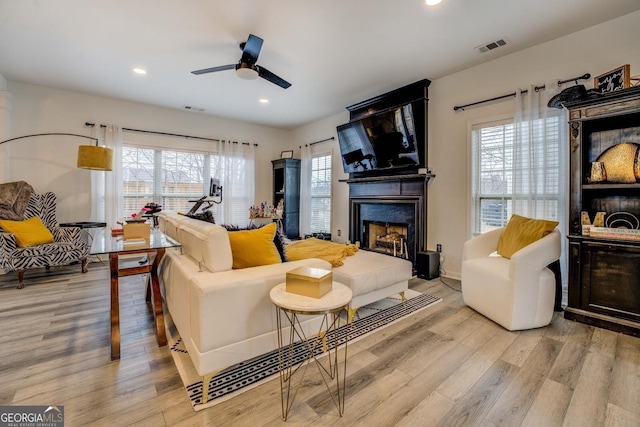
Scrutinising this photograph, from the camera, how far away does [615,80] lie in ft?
7.29

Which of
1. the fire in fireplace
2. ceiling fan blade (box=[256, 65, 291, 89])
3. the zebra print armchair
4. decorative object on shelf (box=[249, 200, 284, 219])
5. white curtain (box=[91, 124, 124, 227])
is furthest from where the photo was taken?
decorative object on shelf (box=[249, 200, 284, 219])

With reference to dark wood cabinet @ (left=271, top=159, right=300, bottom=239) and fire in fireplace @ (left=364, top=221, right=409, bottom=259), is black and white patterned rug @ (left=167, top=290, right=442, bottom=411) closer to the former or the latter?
fire in fireplace @ (left=364, top=221, right=409, bottom=259)

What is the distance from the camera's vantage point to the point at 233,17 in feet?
8.21

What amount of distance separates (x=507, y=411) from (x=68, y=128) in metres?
6.18

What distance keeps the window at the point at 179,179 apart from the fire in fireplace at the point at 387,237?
2741mm

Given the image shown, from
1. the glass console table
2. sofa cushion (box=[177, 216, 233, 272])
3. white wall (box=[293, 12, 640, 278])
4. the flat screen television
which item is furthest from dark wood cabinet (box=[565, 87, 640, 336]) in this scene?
the glass console table

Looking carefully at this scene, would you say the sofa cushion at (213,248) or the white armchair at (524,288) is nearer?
the sofa cushion at (213,248)

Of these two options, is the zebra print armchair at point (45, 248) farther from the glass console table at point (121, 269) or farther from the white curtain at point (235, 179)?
Result: the white curtain at point (235, 179)

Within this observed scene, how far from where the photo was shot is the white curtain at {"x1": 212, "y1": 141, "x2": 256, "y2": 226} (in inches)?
220

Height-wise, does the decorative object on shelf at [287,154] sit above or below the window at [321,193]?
above

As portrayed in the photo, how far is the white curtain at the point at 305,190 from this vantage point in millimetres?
5969

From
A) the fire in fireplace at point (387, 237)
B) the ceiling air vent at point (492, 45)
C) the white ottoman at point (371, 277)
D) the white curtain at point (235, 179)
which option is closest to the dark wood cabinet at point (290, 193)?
the white curtain at point (235, 179)

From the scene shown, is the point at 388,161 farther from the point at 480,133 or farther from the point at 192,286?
the point at 192,286

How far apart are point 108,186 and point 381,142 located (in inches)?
176
